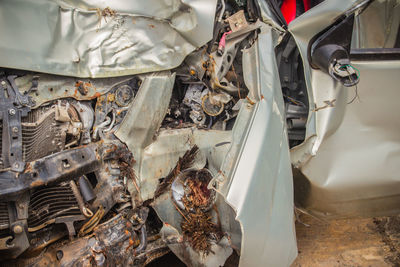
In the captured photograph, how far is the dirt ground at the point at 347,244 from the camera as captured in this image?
2.78m

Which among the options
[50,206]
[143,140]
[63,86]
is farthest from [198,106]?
[50,206]

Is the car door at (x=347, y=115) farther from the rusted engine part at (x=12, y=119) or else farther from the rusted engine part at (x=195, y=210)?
the rusted engine part at (x=12, y=119)

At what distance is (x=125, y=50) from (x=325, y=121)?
145 centimetres

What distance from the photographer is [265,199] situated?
6.45ft

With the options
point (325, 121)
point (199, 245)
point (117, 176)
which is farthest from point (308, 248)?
point (117, 176)

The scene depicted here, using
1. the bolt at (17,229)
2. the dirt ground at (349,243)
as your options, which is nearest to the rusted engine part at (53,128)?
the bolt at (17,229)

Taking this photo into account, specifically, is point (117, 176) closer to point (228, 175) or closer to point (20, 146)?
point (20, 146)

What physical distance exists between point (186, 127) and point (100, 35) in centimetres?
95

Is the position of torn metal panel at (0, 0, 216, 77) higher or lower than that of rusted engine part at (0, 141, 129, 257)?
higher

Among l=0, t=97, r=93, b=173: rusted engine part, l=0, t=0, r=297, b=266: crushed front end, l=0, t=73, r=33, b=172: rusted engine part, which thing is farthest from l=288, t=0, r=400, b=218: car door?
l=0, t=73, r=33, b=172: rusted engine part

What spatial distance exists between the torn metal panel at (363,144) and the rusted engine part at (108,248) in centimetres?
126

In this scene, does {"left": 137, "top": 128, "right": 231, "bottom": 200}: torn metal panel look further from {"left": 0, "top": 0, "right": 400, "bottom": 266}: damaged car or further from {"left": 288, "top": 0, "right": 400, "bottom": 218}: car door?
{"left": 288, "top": 0, "right": 400, "bottom": 218}: car door

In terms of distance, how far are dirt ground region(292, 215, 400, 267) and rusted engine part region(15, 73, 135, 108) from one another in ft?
6.91

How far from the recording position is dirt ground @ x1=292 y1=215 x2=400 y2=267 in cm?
278
